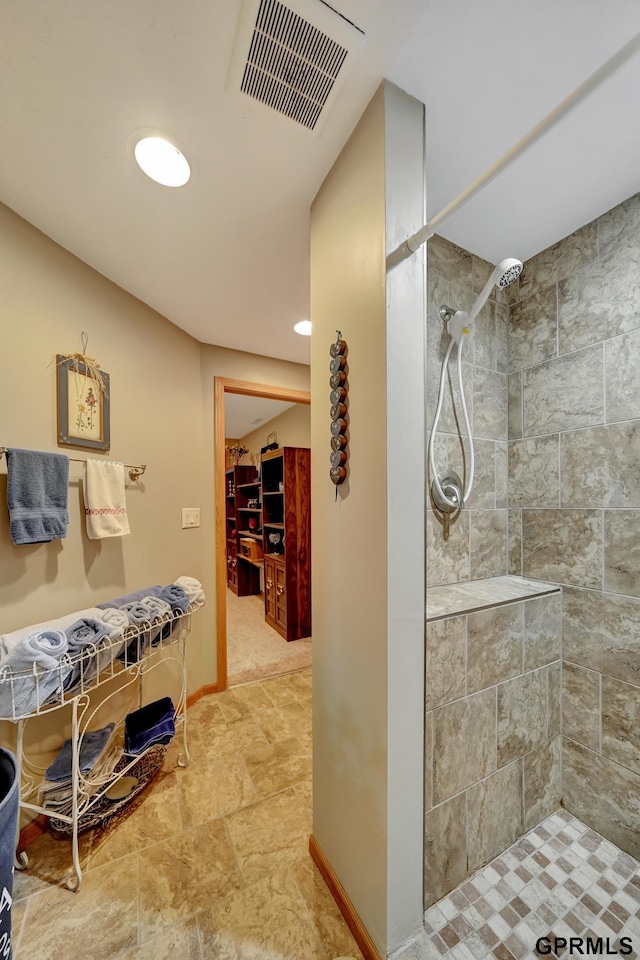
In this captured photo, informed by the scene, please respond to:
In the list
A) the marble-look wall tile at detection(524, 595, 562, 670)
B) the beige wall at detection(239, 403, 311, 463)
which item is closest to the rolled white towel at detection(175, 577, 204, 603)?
the marble-look wall tile at detection(524, 595, 562, 670)

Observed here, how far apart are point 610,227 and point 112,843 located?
3071 millimetres

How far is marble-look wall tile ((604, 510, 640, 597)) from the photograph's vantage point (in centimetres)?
121

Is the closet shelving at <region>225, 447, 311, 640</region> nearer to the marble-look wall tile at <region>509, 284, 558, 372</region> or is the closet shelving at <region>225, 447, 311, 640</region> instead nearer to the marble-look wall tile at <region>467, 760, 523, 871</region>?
the marble-look wall tile at <region>509, 284, 558, 372</region>

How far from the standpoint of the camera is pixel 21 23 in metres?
0.76

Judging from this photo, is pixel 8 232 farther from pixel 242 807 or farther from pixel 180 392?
pixel 242 807

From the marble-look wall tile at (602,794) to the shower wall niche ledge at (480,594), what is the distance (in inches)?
24.5

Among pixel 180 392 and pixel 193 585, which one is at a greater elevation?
pixel 180 392

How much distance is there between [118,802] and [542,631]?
6.15ft

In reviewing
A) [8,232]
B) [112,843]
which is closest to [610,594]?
[112,843]

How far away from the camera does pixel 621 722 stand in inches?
48.1

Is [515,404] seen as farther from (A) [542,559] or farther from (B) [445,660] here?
(B) [445,660]

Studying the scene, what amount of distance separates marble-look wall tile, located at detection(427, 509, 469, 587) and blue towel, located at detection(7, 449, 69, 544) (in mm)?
1496

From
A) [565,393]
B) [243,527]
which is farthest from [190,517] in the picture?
[243,527]

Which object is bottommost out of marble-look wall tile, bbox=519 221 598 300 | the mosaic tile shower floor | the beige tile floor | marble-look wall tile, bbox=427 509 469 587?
the beige tile floor
